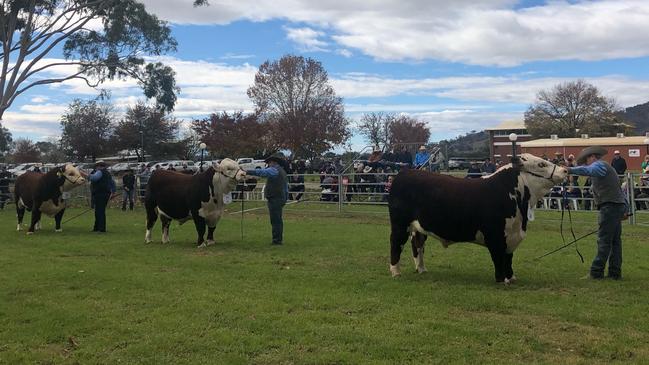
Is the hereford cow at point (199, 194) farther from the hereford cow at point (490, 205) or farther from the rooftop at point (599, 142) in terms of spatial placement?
the rooftop at point (599, 142)

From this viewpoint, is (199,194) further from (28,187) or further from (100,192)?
(28,187)

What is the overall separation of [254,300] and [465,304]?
8.33 ft

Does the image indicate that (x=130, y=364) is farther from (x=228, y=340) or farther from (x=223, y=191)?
(x=223, y=191)

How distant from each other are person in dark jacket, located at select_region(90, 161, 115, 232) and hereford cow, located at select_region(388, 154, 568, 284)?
9.99 metres

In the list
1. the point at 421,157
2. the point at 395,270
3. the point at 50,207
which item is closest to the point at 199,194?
the point at 395,270

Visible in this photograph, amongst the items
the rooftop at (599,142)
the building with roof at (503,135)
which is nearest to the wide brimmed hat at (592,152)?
the rooftop at (599,142)

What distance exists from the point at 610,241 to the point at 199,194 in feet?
25.5

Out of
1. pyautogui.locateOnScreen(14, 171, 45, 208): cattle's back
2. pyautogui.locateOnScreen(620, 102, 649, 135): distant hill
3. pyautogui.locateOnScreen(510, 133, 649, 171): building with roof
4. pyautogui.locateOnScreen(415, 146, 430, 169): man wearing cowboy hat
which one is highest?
pyautogui.locateOnScreen(620, 102, 649, 135): distant hill

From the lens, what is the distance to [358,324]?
604cm

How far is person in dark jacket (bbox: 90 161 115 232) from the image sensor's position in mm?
15461

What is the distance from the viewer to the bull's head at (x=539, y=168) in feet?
26.4

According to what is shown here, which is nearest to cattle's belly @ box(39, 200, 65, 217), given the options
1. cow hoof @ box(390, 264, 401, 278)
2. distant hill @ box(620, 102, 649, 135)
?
cow hoof @ box(390, 264, 401, 278)

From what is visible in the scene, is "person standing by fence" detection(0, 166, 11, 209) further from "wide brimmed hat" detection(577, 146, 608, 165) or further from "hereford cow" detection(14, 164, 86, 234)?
"wide brimmed hat" detection(577, 146, 608, 165)

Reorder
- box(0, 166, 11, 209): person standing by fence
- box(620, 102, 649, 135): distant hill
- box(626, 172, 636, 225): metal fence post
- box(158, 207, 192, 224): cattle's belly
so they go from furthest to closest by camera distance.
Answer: box(620, 102, 649, 135): distant hill
box(0, 166, 11, 209): person standing by fence
box(626, 172, 636, 225): metal fence post
box(158, 207, 192, 224): cattle's belly
